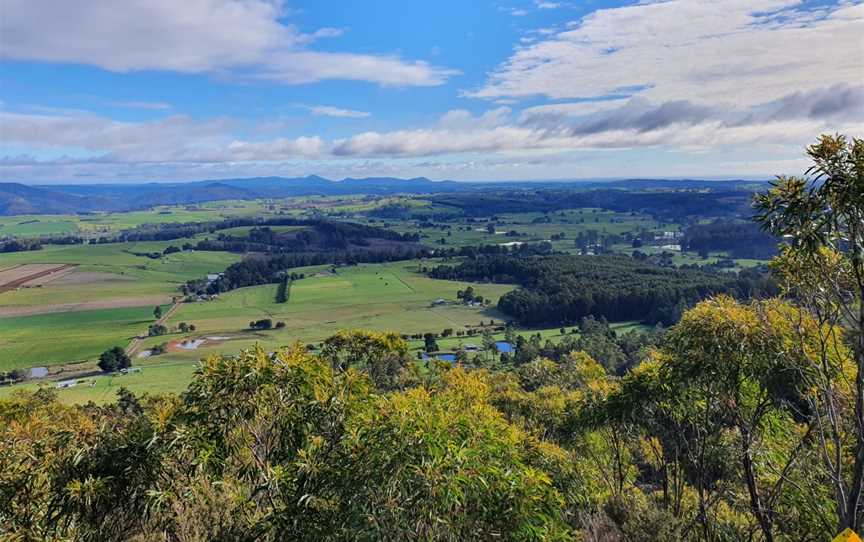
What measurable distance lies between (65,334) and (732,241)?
176 metres

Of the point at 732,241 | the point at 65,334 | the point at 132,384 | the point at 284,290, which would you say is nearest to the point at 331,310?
the point at 284,290

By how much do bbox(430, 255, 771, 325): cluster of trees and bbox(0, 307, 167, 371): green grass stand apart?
69369 millimetres

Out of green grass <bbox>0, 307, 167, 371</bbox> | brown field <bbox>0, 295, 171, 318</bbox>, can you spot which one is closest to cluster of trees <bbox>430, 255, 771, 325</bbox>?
green grass <bbox>0, 307, 167, 371</bbox>

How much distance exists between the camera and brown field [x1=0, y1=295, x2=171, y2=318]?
3757 inches

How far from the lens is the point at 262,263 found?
5566 inches

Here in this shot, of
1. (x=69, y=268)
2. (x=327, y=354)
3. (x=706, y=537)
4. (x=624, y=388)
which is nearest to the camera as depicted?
(x=706, y=537)

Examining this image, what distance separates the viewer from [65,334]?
83.0 meters

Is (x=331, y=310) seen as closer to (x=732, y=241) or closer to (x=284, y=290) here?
(x=284, y=290)

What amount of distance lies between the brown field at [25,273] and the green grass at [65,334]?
33030 millimetres

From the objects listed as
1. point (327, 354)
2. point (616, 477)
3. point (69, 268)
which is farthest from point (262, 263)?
point (616, 477)

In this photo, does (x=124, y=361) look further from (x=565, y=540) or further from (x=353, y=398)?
(x=565, y=540)

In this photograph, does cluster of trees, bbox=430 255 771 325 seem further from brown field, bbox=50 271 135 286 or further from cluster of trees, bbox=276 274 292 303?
brown field, bbox=50 271 135 286

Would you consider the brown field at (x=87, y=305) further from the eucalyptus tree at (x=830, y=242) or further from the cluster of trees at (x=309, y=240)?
the eucalyptus tree at (x=830, y=242)

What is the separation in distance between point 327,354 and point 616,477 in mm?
14831
